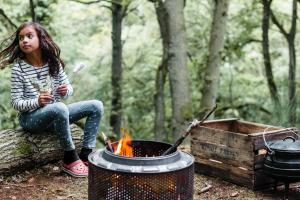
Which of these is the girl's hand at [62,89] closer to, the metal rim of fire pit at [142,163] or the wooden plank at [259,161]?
the metal rim of fire pit at [142,163]

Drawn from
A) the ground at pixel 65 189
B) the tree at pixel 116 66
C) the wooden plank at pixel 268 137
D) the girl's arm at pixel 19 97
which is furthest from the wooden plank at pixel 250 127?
the tree at pixel 116 66

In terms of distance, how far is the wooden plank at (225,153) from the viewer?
14.6 feet

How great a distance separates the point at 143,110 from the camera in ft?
48.8

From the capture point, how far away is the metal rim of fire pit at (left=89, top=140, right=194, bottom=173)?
3191 millimetres

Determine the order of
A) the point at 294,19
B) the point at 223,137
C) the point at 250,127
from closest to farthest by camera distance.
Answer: the point at 223,137
the point at 250,127
the point at 294,19

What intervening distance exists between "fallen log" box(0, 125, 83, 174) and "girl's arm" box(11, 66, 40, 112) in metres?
0.47

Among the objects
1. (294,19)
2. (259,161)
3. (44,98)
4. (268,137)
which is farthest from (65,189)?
(294,19)

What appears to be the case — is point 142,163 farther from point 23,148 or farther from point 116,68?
point 116,68

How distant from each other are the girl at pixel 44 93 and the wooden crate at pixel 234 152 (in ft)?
3.93

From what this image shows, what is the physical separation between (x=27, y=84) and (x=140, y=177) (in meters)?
1.95

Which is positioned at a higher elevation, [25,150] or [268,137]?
[268,137]

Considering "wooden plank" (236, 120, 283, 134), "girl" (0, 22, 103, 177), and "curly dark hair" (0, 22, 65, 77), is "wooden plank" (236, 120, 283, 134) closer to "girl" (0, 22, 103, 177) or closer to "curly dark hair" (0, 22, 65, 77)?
"girl" (0, 22, 103, 177)

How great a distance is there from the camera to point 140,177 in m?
3.18

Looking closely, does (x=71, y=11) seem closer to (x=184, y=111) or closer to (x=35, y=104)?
(x=184, y=111)
